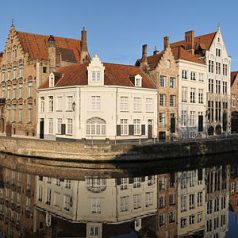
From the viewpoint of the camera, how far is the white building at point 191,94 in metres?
38.9

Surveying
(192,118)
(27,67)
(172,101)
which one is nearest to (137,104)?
(172,101)

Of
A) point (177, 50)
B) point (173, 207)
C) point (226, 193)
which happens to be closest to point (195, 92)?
point (177, 50)

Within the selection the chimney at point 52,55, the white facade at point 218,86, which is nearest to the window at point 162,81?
the white facade at point 218,86

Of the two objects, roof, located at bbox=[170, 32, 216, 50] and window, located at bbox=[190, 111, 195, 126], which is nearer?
window, located at bbox=[190, 111, 195, 126]

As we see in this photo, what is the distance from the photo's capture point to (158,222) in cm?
1458

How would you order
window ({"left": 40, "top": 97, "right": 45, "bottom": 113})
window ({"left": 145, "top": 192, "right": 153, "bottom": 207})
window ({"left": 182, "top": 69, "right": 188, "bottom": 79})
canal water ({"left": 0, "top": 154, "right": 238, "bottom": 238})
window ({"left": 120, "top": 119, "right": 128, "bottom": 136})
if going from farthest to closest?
1. window ({"left": 182, "top": 69, "right": 188, "bottom": 79})
2. window ({"left": 40, "top": 97, "right": 45, "bottom": 113})
3. window ({"left": 120, "top": 119, "right": 128, "bottom": 136})
4. window ({"left": 145, "top": 192, "right": 153, "bottom": 207})
5. canal water ({"left": 0, "top": 154, "right": 238, "bottom": 238})

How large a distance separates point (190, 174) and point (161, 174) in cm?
232

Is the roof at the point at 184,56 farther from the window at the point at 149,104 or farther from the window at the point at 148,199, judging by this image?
the window at the point at 148,199

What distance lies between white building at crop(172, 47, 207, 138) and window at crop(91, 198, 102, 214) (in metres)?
22.9

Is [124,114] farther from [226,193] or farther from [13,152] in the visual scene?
[226,193]

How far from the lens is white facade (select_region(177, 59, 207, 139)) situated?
3894 centimetres

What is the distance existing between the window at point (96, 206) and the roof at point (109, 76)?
52.2 feet

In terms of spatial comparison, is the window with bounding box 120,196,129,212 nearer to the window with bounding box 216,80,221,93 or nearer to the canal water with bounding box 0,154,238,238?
the canal water with bounding box 0,154,238,238

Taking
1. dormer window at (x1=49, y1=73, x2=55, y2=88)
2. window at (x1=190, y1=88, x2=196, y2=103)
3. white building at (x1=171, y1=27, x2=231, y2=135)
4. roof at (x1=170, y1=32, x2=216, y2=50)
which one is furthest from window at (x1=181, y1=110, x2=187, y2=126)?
dormer window at (x1=49, y1=73, x2=55, y2=88)
